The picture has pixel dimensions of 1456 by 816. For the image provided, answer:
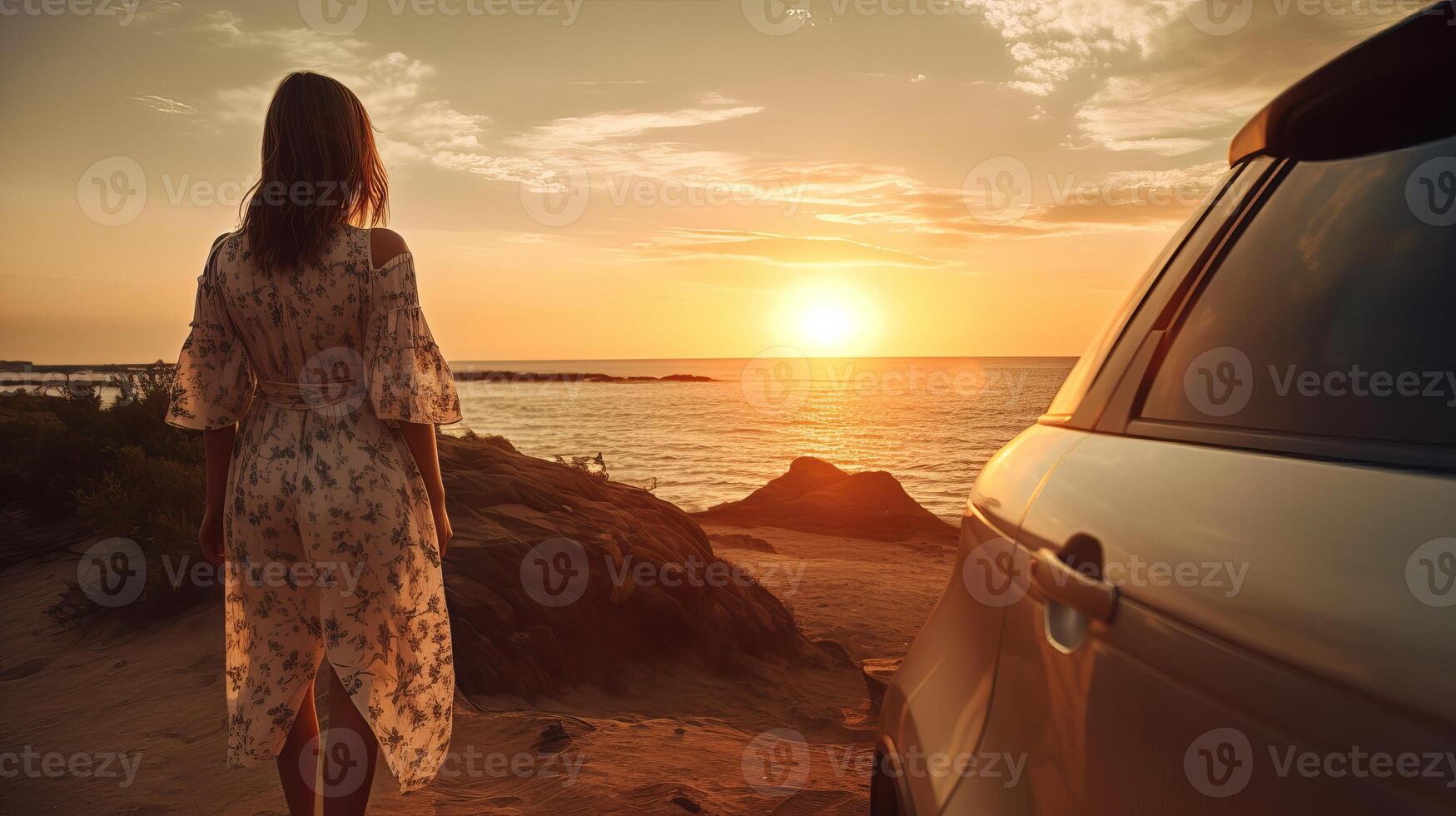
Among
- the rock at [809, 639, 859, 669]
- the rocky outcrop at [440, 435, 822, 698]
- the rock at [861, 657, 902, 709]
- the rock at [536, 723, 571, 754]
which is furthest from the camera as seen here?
the rock at [809, 639, 859, 669]

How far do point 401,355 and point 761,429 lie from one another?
154 feet

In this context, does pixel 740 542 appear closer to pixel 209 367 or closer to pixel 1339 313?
pixel 209 367

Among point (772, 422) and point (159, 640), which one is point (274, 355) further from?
point (772, 422)

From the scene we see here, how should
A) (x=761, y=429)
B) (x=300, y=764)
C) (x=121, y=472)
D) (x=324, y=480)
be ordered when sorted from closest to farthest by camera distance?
(x=324, y=480), (x=300, y=764), (x=121, y=472), (x=761, y=429)

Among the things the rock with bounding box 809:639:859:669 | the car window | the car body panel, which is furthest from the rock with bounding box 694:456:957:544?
the car window

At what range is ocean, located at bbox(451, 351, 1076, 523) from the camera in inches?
1073

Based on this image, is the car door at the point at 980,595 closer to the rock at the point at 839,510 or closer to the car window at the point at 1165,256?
the car window at the point at 1165,256

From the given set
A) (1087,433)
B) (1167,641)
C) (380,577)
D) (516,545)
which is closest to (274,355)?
(380,577)

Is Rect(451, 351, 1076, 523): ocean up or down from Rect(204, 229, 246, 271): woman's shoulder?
down

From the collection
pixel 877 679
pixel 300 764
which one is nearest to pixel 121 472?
pixel 300 764

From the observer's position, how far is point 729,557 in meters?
12.4

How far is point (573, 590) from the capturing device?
6480mm

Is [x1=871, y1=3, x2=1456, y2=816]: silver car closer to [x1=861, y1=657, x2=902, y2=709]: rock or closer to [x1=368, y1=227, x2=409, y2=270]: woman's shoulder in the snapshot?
[x1=368, y1=227, x2=409, y2=270]: woman's shoulder

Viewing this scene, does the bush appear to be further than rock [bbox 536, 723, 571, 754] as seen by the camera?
Yes
